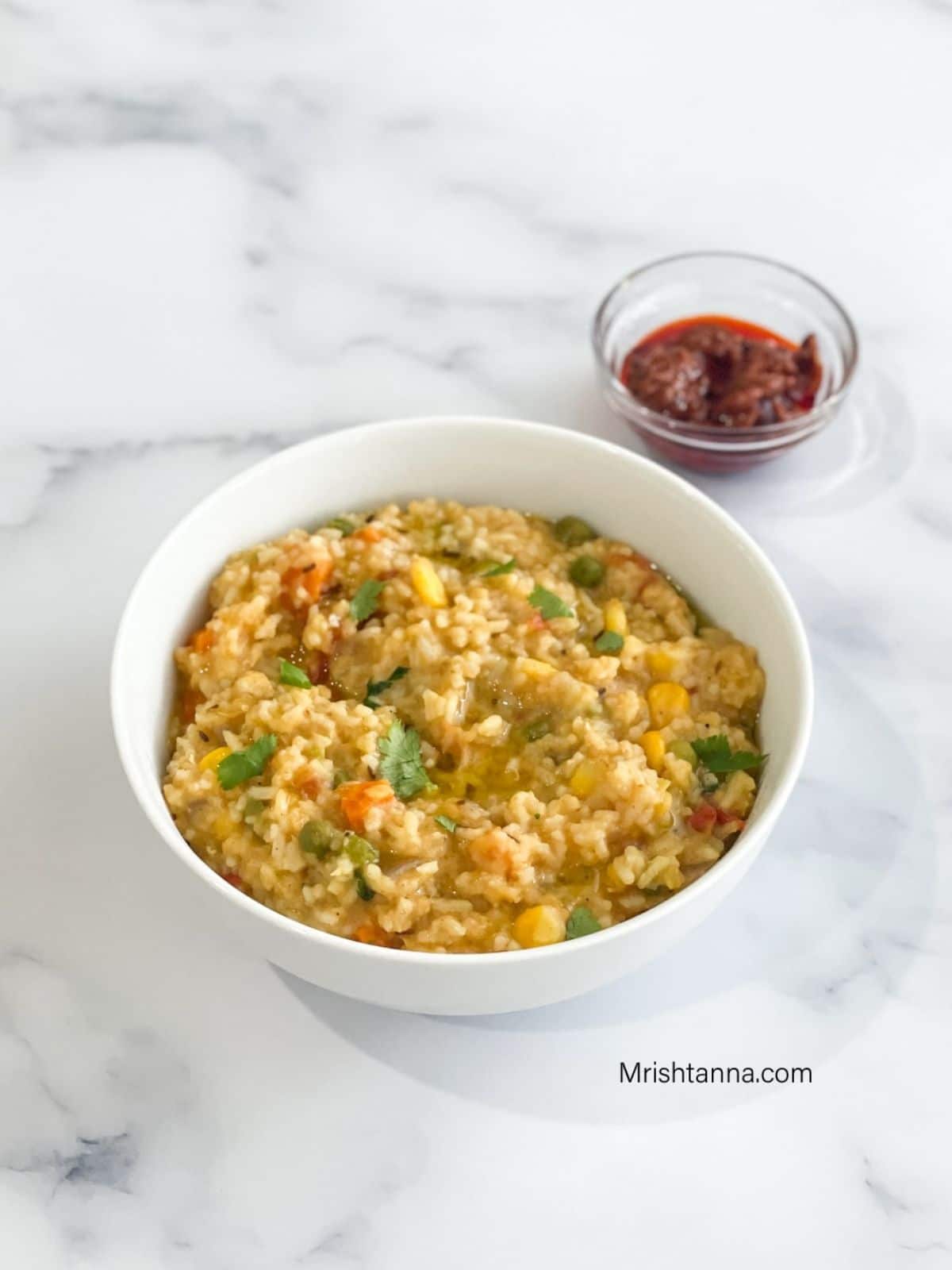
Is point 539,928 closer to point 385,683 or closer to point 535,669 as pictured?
point 535,669

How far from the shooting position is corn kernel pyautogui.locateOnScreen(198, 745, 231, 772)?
3172 mm

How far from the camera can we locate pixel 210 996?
3289 millimetres

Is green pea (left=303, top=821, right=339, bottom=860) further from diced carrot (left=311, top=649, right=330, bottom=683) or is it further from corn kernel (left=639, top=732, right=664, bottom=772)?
corn kernel (left=639, top=732, right=664, bottom=772)

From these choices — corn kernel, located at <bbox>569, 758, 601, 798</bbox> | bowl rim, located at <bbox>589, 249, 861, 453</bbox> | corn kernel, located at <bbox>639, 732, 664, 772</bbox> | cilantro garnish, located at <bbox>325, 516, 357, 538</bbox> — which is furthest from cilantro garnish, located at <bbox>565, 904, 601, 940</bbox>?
bowl rim, located at <bbox>589, 249, 861, 453</bbox>

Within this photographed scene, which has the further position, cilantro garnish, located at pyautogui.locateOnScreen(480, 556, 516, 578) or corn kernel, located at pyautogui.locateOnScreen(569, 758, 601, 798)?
cilantro garnish, located at pyautogui.locateOnScreen(480, 556, 516, 578)

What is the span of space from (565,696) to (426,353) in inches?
67.8

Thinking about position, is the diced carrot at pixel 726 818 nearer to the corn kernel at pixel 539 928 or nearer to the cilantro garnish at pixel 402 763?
the corn kernel at pixel 539 928

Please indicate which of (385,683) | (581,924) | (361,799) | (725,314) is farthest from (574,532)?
(725,314)

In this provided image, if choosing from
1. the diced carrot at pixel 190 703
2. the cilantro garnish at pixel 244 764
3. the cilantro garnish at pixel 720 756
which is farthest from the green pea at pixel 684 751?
the diced carrot at pixel 190 703

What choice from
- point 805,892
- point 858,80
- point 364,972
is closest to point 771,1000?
point 805,892

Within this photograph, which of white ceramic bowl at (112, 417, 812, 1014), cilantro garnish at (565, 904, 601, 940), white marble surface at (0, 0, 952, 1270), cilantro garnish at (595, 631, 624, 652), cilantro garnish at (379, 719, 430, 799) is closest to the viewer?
white ceramic bowl at (112, 417, 812, 1014)

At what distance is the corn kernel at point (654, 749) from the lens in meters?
3.19

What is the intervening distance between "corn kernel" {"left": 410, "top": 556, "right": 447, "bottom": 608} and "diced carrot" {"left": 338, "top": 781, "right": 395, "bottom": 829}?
540 mm

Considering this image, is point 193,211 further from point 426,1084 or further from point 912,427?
point 426,1084
